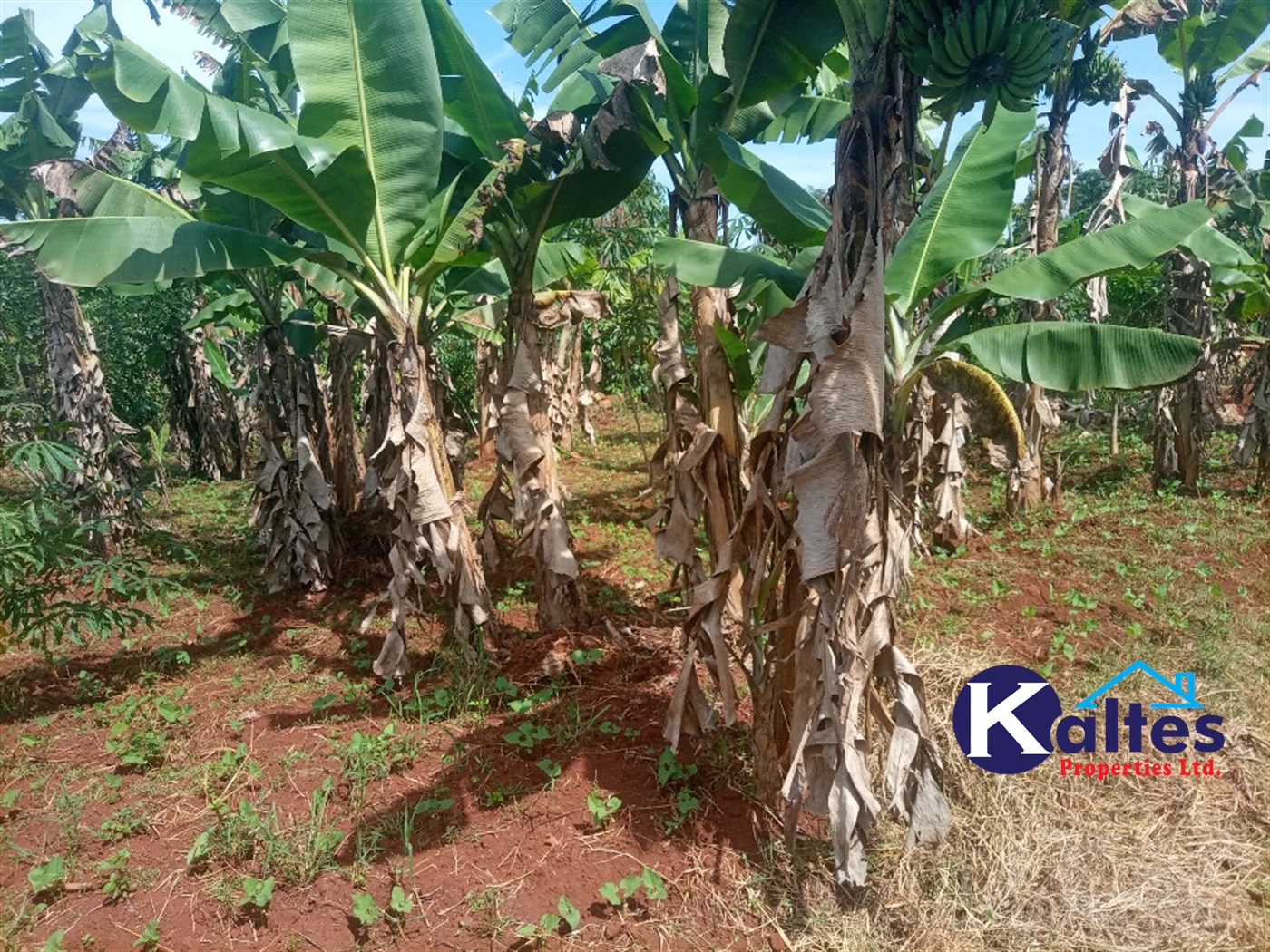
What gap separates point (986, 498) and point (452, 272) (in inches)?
233

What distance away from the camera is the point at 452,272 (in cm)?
587

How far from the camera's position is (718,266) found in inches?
143

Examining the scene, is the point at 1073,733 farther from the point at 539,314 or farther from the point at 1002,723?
the point at 539,314

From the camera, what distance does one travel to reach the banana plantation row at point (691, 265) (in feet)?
8.80

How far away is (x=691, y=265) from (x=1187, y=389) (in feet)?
22.9

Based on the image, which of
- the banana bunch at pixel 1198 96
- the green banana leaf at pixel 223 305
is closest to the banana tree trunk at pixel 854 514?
the green banana leaf at pixel 223 305

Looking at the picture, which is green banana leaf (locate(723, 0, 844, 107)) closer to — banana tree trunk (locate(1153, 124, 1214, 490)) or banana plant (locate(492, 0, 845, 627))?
banana plant (locate(492, 0, 845, 627))

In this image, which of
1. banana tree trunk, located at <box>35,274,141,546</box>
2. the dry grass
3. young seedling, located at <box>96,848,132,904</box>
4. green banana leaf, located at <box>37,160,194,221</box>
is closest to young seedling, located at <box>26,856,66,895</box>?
young seedling, located at <box>96,848,132,904</box>

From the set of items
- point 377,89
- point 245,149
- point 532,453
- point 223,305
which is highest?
point 377,89

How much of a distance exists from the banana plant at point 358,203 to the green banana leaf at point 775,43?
4.30 feet

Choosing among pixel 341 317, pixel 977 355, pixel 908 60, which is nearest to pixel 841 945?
pixel 977 355

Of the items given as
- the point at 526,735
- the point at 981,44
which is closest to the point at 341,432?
the point at 526,735

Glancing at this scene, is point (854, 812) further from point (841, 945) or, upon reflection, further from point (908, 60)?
point (908, 60)

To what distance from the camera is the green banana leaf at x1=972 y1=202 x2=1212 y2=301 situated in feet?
12.2
